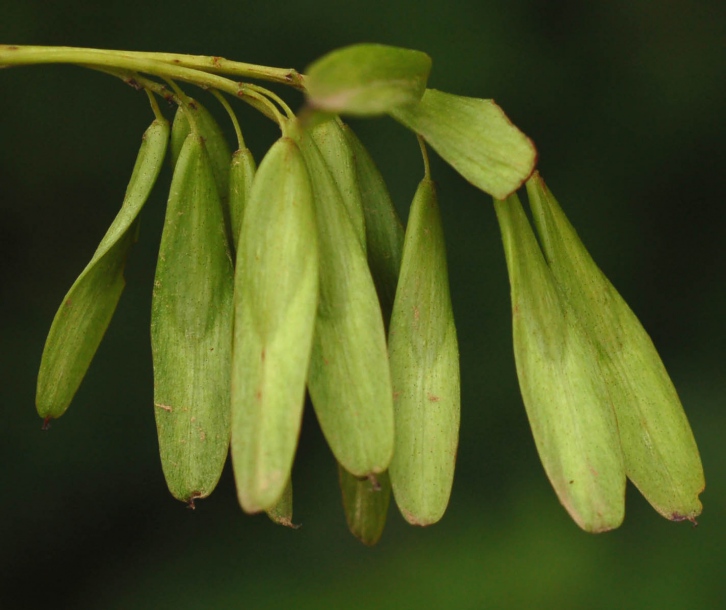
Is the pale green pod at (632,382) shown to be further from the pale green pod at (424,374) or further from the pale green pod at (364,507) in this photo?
the pale green pod at (364,507)

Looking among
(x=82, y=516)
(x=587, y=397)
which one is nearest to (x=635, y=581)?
(x=82, y=516)

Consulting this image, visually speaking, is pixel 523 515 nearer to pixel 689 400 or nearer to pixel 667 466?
pixel 689 400

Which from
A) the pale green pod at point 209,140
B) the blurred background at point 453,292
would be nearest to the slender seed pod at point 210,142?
the pale green pod at point 209,140

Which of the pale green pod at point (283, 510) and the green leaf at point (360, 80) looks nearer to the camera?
the green leaf at point (360, 80)

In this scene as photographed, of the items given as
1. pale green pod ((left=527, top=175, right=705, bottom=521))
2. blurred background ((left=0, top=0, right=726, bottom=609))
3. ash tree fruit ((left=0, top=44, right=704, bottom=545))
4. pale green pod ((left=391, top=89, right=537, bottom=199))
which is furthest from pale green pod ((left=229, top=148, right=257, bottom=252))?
blurred background ((left=0, top=0, right=726, bottom=609))

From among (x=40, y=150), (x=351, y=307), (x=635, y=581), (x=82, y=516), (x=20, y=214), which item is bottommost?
(x=635, y=581)

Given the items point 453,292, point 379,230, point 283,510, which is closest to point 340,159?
point 379,230
